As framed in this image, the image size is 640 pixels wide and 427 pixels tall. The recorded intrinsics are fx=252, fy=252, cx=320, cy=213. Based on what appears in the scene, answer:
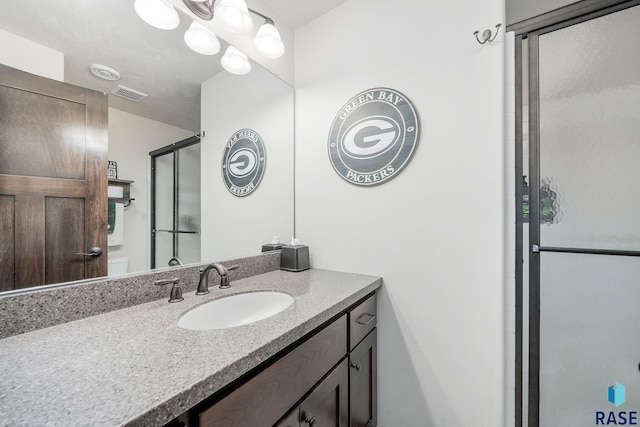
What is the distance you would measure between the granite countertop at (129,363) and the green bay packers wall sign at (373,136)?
0.78 meters

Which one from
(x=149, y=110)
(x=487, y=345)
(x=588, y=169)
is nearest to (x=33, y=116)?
(x=149, y=110)

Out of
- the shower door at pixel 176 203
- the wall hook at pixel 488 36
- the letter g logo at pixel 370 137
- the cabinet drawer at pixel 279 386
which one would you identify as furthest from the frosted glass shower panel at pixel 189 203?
the wall hook at pixel 488 36

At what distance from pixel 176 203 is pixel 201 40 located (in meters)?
0.78

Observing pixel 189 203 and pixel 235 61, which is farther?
pixel 235 61

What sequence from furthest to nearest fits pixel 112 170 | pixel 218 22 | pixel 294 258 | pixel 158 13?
pixel 294 258 < pixel 218 22 < pixel 158 13 < pixel 112 170

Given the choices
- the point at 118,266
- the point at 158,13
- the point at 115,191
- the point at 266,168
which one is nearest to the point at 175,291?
the point at 118,266

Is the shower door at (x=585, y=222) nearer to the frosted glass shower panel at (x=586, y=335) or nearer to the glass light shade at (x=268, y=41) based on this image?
the frosted glass shower panel at (x=586, y=335)

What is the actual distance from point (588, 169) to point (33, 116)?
80.8 inches

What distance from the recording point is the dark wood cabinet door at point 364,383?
3.61 ft

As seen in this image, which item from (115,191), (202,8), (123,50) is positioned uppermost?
(202,8)

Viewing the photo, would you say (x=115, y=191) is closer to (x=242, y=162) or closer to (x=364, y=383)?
(x=242, y=162)

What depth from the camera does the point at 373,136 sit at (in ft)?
4.52

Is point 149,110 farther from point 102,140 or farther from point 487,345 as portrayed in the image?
point 487,345

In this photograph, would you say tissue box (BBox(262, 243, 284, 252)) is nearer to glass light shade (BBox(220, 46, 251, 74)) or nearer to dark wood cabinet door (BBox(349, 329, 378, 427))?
dark wood cabinet door (BBox(349, 329, 378, 427))
